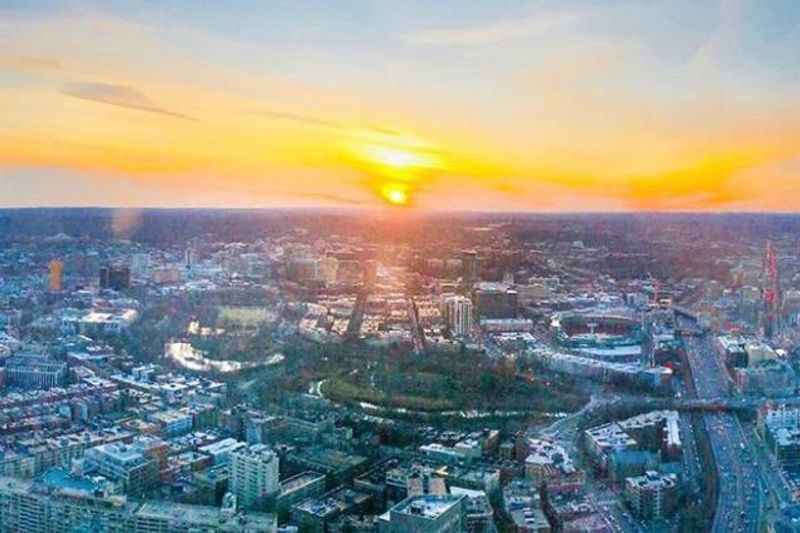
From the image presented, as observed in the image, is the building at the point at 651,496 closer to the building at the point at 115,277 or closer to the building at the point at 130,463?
the building at the point at 130,463

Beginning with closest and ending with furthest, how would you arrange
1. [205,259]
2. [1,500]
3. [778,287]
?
[1,500]
[778,287]
[205,259]

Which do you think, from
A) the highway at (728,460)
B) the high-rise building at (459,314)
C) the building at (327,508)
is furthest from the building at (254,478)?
the high-rise building at (459,314)

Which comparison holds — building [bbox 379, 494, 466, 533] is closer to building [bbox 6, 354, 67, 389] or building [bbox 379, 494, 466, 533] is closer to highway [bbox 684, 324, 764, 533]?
highway [bbox 684, 324, 764, 533]

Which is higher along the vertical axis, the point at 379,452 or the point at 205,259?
the point at 205,259

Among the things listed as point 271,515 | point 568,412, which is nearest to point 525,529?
point 271,515

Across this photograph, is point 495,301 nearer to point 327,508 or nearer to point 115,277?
point 115,277

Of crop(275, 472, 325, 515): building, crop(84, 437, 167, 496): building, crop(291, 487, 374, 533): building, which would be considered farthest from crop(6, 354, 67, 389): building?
crop(291, 487, 374, 533): building

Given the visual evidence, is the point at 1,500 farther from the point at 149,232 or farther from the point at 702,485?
the point at 149,232

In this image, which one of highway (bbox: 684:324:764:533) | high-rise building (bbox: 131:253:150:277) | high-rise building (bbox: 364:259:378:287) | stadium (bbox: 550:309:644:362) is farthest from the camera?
high-rise building (bbox: 131:253:150:277)
